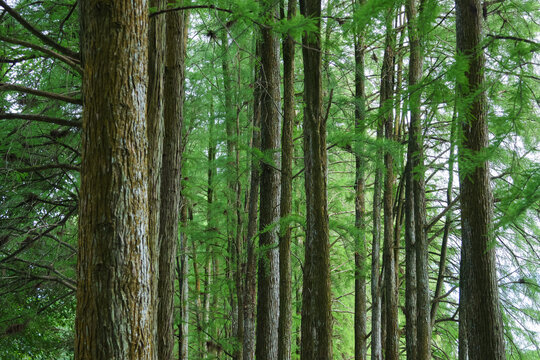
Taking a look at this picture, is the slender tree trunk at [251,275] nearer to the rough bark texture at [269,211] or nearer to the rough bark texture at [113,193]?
the rough bark texture at [269,211]

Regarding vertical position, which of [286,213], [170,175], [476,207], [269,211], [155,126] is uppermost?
[155,126]

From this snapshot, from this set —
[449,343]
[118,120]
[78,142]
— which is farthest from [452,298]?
[118,120]

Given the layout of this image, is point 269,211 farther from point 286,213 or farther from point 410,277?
point 410,277

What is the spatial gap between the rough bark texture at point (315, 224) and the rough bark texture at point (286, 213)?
1.72 m

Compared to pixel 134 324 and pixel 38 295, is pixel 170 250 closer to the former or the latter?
pixel 134 324

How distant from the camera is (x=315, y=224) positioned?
4.30 meters

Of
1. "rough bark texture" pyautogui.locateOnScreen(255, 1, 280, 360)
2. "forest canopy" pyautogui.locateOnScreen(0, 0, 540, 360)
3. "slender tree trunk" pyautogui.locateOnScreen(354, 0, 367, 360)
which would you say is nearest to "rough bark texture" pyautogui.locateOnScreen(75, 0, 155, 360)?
"forest canopy" pyautogui.locateOnScreen(0, 0, 540, 360)

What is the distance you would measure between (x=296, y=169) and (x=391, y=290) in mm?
3927

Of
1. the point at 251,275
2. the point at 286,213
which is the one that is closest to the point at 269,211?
the point at 286,213

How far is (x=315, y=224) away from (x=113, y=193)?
1.94 m

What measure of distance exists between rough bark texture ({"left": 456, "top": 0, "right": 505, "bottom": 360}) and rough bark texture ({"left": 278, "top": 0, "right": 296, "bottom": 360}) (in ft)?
7.46

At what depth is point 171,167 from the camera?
5512 millimetres

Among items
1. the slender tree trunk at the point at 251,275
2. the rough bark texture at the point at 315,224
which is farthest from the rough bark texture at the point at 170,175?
the slender tree trunk at the point at 251,275

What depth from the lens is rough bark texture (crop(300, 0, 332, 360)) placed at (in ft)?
13.7
